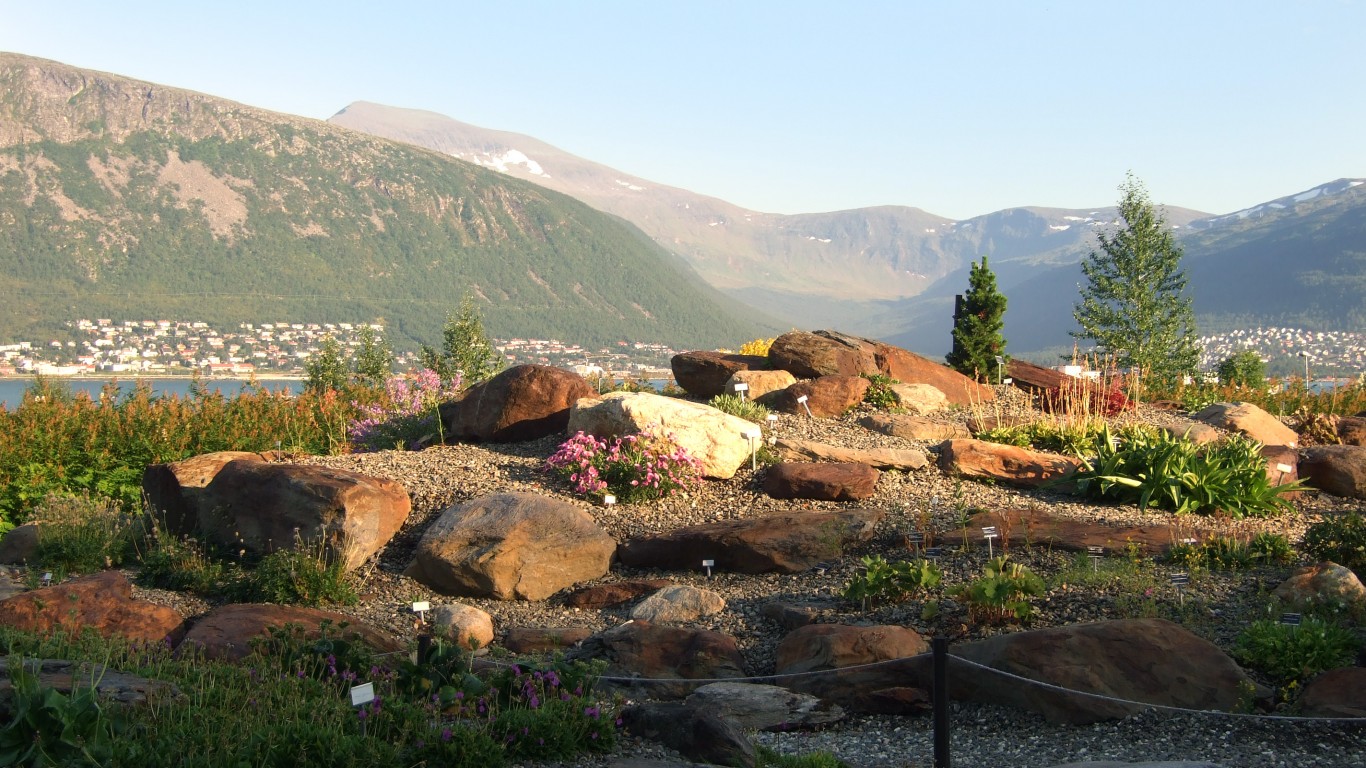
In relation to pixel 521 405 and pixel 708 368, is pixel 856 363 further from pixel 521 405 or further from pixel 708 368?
pixel 521 405

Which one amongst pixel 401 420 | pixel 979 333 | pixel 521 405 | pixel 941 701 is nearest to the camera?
pixel 941 701

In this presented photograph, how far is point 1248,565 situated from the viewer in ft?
28.5

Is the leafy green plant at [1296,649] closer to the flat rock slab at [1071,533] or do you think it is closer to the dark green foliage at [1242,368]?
the flat rock slab at [1071,533]

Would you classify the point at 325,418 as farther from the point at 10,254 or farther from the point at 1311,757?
the point at 10,254

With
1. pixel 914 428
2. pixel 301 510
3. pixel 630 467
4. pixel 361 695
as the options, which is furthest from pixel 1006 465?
pixel 361 695

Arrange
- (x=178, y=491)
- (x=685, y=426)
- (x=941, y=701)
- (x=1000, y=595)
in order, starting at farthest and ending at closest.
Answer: (x=685, y=426) → (x=178, y=491) → (x=1000, y=595) → (x=941, y=701)

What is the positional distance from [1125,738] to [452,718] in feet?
12.7

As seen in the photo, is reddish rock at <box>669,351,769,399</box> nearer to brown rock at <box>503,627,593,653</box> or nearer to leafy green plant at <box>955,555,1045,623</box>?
brown rock at <box>503,627,593,653</box>

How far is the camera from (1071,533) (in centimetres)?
945

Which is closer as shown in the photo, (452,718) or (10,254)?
(452,718)

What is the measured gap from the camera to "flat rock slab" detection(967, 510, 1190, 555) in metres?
9.20

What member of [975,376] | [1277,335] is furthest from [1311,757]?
[1277,335]

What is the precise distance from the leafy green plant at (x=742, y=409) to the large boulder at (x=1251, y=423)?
6602 millimetres

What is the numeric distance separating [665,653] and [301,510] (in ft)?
14.0
